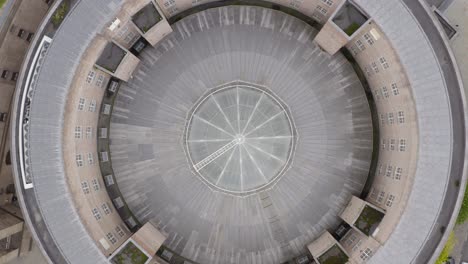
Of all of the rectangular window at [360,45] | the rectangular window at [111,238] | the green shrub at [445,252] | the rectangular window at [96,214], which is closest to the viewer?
the rectangular window at [96,214]

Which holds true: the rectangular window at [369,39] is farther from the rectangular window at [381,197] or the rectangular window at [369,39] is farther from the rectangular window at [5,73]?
the rectangular window at [5,73]

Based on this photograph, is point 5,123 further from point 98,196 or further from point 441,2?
point 441,2

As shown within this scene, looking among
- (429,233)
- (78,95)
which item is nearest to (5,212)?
(78,95)

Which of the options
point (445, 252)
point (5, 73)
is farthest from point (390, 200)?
point (5, 73)

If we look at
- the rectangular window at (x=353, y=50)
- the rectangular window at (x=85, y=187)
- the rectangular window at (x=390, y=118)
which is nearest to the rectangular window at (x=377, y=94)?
the rectangular window at (x=390, y=118)

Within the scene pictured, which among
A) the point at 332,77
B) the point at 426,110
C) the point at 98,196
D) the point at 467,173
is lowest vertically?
the point at 98,196

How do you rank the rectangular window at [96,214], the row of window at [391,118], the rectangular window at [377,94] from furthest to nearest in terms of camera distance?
the rectangular window at [377,94] → the rectangular window at [96,214] → the row of window at [391,118]
